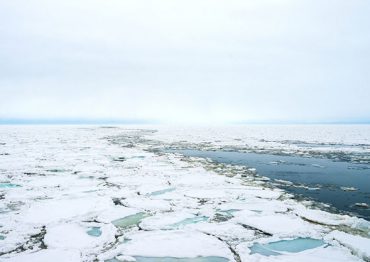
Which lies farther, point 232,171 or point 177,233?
point 232,171

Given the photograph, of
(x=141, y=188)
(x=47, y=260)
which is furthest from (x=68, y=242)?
(x=141, y=188)

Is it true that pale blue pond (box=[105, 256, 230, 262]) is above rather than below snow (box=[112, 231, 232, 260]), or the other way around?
below

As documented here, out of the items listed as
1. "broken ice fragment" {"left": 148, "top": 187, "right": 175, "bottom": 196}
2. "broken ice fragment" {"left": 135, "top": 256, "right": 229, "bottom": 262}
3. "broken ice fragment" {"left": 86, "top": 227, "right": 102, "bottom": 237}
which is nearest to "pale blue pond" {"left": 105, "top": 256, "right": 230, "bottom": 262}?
"broken ice fragment" {"left": 135, "top": 256, "right": 229, "bottom": 262}

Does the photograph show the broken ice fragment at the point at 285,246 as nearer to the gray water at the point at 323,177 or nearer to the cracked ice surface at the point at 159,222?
the cracked ice surface at the point at 159,222

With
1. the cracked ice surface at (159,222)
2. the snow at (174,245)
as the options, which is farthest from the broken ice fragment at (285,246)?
the snow at (174,245)

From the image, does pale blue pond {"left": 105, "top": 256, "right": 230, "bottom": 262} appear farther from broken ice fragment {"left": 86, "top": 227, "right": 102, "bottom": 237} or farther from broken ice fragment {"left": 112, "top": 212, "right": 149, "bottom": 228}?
broken ice fragment {"left": 112, "top": 212, "right": 149, "bottom": 228}

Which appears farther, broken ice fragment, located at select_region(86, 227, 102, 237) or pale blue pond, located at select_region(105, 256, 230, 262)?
broken ice fragment, located at select_region(86, 227, 102, 237)

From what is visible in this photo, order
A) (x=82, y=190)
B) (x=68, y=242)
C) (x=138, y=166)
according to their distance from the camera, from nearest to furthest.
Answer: (x=68, y=242), (x=82, y=190), (x=138, y=166)

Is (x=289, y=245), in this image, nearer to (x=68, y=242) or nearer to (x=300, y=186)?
(x=68, y=242)

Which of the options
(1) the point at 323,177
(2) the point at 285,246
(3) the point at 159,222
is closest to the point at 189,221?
(3) the point at 159,222
